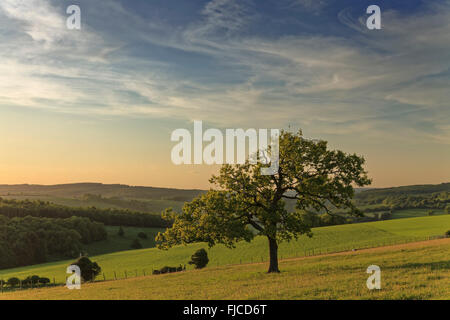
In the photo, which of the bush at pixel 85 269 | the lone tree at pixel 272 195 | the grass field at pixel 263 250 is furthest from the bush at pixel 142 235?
the lone tree at pixel 272 195

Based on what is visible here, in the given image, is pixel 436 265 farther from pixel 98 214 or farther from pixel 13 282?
pixel 98 214

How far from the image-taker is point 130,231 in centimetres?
16112

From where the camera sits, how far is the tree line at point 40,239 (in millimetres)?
119606

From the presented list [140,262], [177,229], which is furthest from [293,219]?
[140,262]

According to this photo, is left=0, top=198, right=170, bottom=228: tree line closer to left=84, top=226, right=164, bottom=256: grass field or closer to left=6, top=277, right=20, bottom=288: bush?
left=84, top=226, right=164, bottom=256: grass field

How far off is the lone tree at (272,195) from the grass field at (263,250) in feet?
126

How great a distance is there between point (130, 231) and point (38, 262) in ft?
147

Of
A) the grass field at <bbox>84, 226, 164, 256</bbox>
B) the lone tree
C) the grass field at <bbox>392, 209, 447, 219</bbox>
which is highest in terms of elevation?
the lone tree

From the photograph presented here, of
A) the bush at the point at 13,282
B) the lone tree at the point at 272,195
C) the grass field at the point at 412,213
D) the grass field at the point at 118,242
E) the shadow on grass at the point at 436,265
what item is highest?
the lone tree at the point at 272,195

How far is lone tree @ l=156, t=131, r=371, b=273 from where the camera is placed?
34125 mm

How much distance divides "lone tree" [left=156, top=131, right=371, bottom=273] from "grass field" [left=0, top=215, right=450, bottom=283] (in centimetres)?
3833

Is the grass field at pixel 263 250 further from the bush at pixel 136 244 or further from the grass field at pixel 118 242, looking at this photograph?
the bush at pixel 136 244

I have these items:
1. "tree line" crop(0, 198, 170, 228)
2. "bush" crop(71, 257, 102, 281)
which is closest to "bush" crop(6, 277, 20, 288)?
"bush" crop(71, 257, 102, 281)
